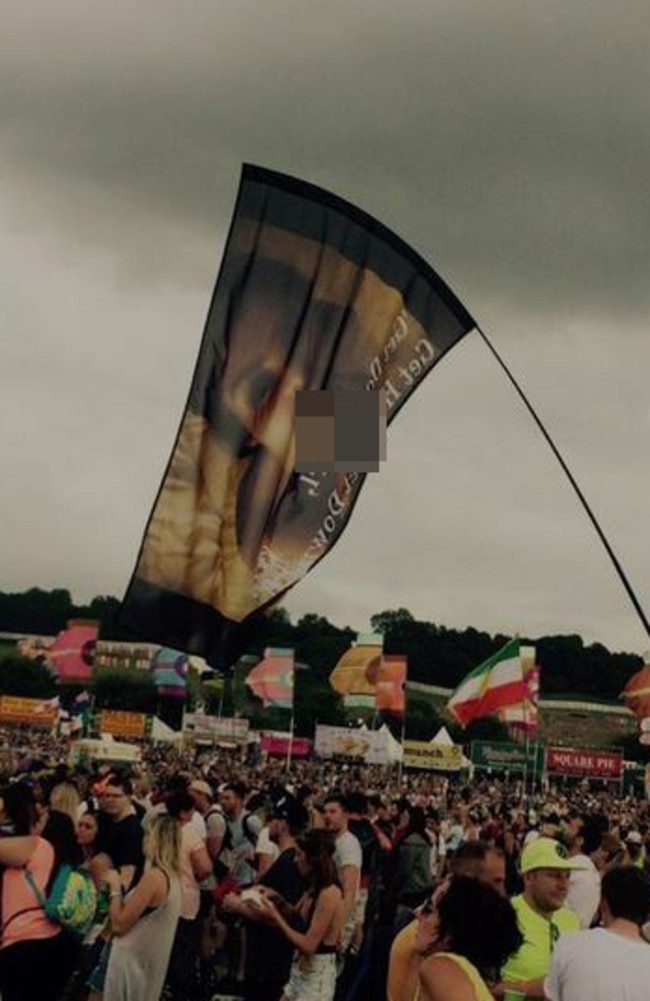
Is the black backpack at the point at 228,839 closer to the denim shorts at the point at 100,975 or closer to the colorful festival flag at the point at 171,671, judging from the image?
the denim shorts at the point at 100,975

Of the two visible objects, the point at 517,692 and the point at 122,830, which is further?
the point at 517,692

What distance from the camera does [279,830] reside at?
13.1m

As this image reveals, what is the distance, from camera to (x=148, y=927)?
9383mm

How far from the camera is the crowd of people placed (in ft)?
19.4

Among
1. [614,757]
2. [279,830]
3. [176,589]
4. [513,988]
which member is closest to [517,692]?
[279,830]

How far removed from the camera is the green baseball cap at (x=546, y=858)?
7637 millimetres

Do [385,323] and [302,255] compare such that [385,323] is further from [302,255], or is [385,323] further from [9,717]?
[9,717]

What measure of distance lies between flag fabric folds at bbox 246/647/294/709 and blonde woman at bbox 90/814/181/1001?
49.3 m

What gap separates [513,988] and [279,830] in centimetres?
587

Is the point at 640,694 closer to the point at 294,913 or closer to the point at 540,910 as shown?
the point at 294,913

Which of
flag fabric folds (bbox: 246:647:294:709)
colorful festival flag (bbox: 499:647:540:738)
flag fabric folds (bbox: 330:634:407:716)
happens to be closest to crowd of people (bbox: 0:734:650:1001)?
colorful festival flag (bbox: 499:647:540:738)

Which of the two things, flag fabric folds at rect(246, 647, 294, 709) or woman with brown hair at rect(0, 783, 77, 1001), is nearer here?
woman with brown hair at rect(0, 783, 77, 1001)

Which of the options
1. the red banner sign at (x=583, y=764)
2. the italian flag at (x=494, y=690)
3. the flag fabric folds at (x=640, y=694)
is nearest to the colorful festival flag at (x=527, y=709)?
the flag fabric folds at (x=640, y=694)

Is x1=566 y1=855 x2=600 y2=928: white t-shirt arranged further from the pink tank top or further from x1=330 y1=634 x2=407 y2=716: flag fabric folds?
x1=330 y1=634 x2=407 y2=716: flag fabric folds
